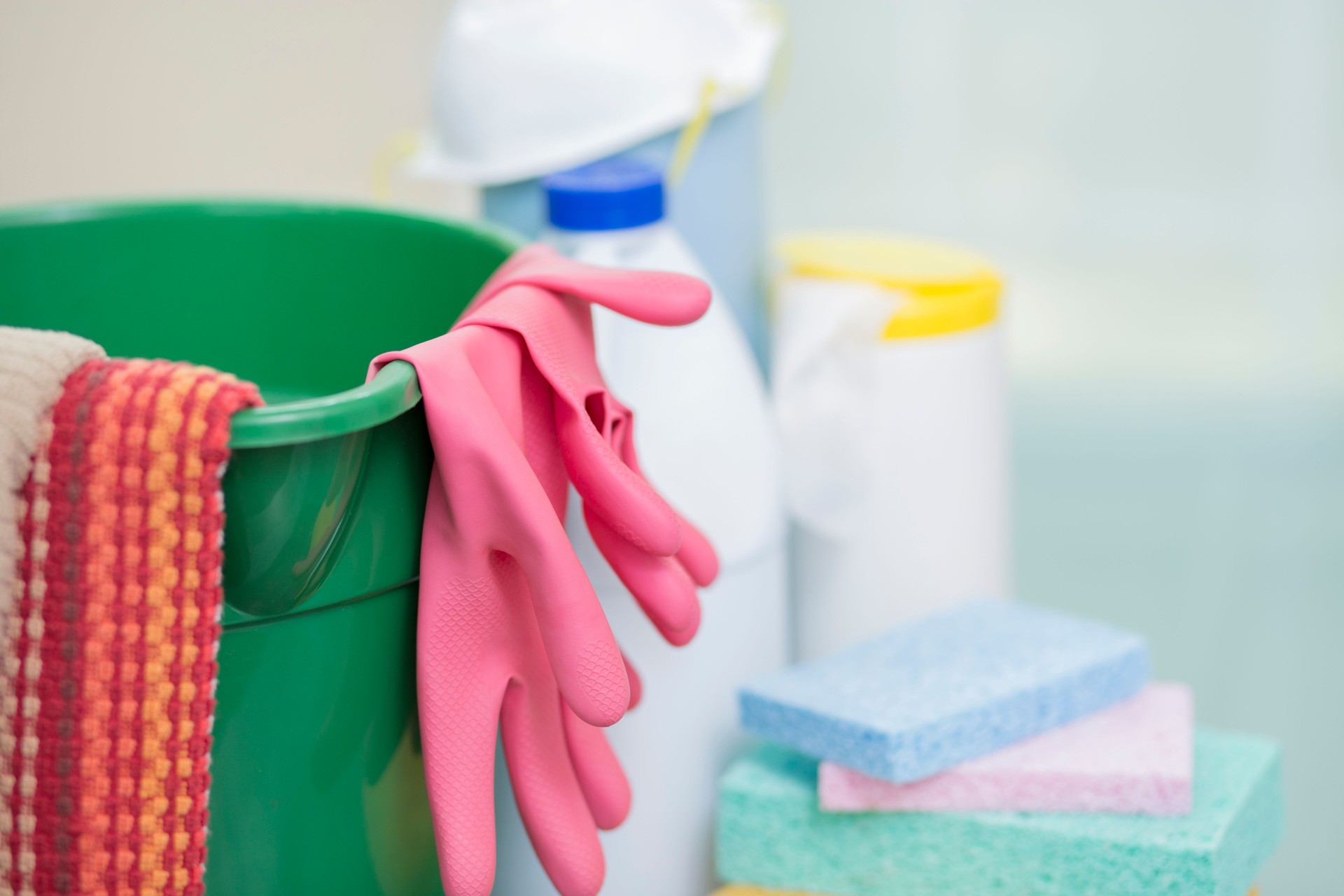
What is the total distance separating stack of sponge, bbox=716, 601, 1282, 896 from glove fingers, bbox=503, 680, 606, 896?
0.57ft

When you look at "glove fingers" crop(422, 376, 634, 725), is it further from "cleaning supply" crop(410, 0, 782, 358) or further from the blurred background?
the blurred background

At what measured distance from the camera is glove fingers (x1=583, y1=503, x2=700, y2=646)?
1.75 ft

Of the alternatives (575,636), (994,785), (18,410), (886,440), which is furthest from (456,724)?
(886,440)

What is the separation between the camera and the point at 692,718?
0.74 m

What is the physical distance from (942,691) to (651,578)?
0.75 ft

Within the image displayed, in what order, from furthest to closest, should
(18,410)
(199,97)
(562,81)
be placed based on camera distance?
1. (199,97)
2. (562,81)
3. (18,410)

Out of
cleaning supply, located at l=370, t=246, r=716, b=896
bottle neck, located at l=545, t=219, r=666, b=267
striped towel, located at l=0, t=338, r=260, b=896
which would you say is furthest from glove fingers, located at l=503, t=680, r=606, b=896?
bottle neck, located at l=545, t=219, r=666, b=267

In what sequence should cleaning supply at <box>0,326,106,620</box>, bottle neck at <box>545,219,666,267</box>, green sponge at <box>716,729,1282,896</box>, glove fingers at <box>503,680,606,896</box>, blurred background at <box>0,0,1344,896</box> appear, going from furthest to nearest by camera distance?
blurred background at <box>0,0,1344,896</box> → bottle neck at <box>545,219,666,267</box> → green sponge at <box>716,729,1282,896</box> → glove fingers at <box>503,680,606,896</box> → cleaning supply at <box>0,326,106,620</box>

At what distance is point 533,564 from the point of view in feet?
1.54

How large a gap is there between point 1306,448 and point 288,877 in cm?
139

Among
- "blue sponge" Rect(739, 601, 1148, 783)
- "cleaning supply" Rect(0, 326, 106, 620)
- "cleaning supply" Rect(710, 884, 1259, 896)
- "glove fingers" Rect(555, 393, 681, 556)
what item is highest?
"cleaning supply" Rect(0, 326, 106, 620)

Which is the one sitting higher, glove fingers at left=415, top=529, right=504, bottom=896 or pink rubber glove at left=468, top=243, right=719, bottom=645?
pink rubber glove at left=468, top=243, right=719, bottom=645

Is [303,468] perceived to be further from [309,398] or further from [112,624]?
[309,398]

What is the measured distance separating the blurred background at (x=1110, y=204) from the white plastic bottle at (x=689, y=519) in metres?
0.38
